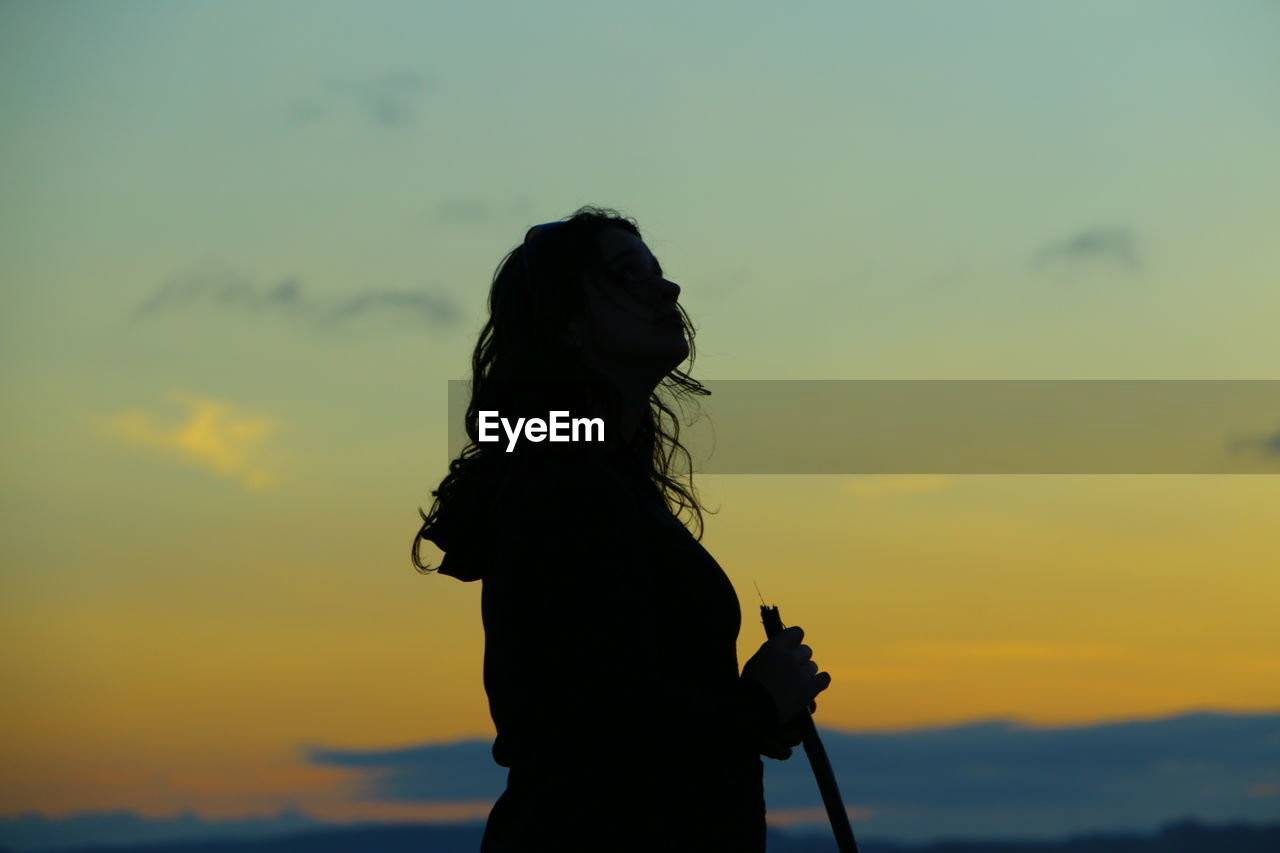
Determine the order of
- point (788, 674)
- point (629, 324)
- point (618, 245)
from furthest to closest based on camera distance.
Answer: point (618, 245) < point (629, 324) < point (788, 674)

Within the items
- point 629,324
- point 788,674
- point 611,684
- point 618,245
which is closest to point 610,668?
point 611,684

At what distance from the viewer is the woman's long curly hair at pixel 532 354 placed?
11.6 feet

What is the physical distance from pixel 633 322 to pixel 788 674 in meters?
1.00

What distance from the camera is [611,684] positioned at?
2.87m

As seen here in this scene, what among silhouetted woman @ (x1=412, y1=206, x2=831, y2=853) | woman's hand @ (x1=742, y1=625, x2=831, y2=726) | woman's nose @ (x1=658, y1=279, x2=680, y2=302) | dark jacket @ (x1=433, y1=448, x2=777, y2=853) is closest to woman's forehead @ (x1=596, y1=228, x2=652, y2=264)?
woman's nose @ (x1=658, y1=279, x2=680, y2=302)

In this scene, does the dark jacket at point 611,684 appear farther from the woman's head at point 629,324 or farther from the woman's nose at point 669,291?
the woman's nose at point 669,291

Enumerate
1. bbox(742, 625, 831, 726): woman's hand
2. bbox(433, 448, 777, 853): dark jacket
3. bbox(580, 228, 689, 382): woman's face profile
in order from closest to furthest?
1. bbox(433, 448, 777, 853): dark jacket
2. bbox(742, 625, 831, 726): woman's hand
3. bbox(580, 228, 689, 382): woman's face profile

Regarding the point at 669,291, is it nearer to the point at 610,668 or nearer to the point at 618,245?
the point at 618,245

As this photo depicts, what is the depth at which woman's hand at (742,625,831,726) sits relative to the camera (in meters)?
3.05

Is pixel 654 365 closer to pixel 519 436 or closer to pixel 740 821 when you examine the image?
pixel 519 436

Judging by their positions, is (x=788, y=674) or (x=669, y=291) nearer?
(x=788, y=674)

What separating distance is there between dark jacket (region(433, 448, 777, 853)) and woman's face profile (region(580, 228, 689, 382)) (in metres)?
0.51

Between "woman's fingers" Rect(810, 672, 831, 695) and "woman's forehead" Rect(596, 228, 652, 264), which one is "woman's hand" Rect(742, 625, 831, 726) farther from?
"woman's forehead" Rect(596, 228, 652, 264)

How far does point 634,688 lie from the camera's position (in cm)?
287
